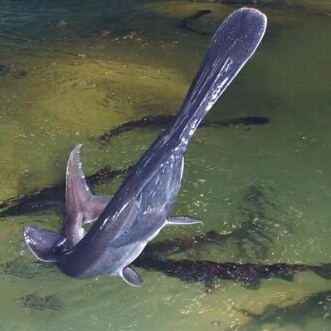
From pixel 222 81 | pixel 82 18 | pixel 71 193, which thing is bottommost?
pixel 82 18

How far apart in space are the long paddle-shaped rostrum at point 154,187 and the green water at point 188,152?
60cm

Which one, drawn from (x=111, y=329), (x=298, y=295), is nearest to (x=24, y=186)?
(x=111, y=329)

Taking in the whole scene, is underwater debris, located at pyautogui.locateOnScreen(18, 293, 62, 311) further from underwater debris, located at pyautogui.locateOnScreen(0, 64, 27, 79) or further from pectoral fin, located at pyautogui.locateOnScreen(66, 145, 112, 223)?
underwater debris, located at pyautogui.locateOnScreen(0, 64, 27, 79)

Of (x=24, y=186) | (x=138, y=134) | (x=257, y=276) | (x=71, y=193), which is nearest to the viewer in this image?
(x=71, y=193)

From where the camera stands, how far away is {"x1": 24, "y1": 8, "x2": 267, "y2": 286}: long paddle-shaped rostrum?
1.55 m

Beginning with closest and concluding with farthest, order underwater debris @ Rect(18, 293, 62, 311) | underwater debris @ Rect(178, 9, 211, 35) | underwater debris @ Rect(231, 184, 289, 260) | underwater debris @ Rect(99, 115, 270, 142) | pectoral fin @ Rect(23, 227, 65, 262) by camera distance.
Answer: pectoral fin @ Rect(23, 227, 65, 262) → underwater debris @ Rect(18, 293, 62, 311) → underwater debris @ Rect(231, 184, 289, 260) → underwater debris @ Rect(99, 115, 270, 142) → underwater debris @ Rect(178, 9, 211, 35)

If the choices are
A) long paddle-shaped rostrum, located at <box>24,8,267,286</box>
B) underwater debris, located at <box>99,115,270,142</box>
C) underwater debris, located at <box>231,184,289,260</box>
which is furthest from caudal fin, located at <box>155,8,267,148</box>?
underwater debris, located at <box>99,115,270,142</box>

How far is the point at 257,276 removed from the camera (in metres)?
2.64

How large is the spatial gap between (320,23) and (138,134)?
2209mm

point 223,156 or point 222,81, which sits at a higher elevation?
point 222,81

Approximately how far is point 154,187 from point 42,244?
0.41 metres

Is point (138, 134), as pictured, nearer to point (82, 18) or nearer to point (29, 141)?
point (29, 141)

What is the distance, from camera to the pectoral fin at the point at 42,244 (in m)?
1.90

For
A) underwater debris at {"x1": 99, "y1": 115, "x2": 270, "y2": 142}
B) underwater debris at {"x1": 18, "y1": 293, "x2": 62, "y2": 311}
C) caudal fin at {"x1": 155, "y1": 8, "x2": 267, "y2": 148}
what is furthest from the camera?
underwater debris at {"x1": 99, "y1": 115, "x2": 270, "y2": 142}
